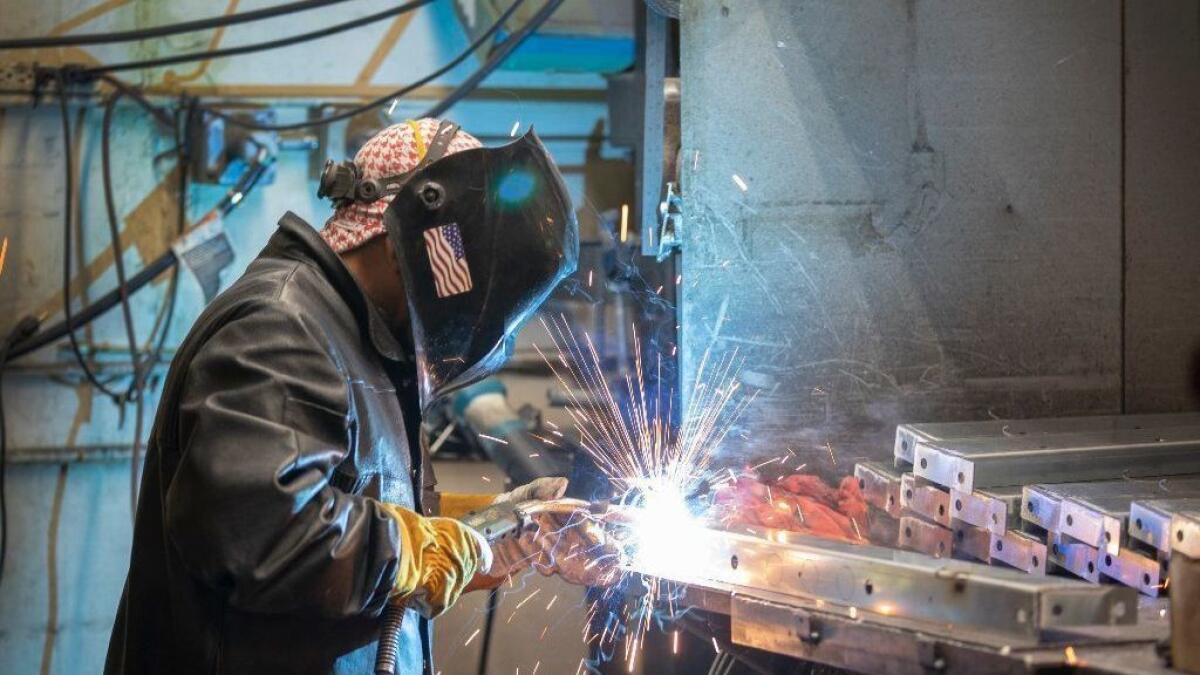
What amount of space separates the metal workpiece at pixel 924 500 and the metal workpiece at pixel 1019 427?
0.21ft

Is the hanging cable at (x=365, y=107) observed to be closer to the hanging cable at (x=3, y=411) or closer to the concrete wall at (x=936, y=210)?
the hanging cable at (x=3, y=411)

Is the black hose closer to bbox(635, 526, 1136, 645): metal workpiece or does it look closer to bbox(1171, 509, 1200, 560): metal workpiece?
bbox(635, 526, 1136, 645): metal workpiece

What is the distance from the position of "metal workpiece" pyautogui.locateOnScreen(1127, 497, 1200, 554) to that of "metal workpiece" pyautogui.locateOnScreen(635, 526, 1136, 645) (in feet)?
1.01

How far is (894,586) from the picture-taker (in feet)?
6.15

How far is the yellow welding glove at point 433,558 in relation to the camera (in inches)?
81.5

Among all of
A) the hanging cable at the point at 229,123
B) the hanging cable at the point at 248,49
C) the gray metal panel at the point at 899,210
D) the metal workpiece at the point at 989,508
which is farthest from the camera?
the hanging cable at the point at 229,123

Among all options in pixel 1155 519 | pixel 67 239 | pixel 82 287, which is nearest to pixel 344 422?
pixel 1155 519

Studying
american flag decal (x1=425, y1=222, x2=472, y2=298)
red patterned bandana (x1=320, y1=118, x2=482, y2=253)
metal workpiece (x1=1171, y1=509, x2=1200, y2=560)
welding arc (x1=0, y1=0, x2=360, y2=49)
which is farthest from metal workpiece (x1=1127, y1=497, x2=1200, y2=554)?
welding arc (x1=0, y1=0, x2=360, y2=49)

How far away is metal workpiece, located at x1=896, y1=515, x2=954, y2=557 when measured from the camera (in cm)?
249

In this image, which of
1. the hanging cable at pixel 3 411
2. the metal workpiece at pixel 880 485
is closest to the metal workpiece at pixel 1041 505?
the metal workpiece at pixel 880 485

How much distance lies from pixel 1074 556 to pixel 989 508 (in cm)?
19

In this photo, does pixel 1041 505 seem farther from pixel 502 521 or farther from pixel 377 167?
pixel 377 167

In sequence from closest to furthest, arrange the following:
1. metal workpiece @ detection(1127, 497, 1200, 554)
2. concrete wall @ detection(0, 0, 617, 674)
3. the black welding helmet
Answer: metal workpiece @ detection(1127, 497, 1200, 554) < the black welding helmet < concrete wall @ detection(0, 0, 617, 674)

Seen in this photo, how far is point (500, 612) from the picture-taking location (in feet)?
13.2
